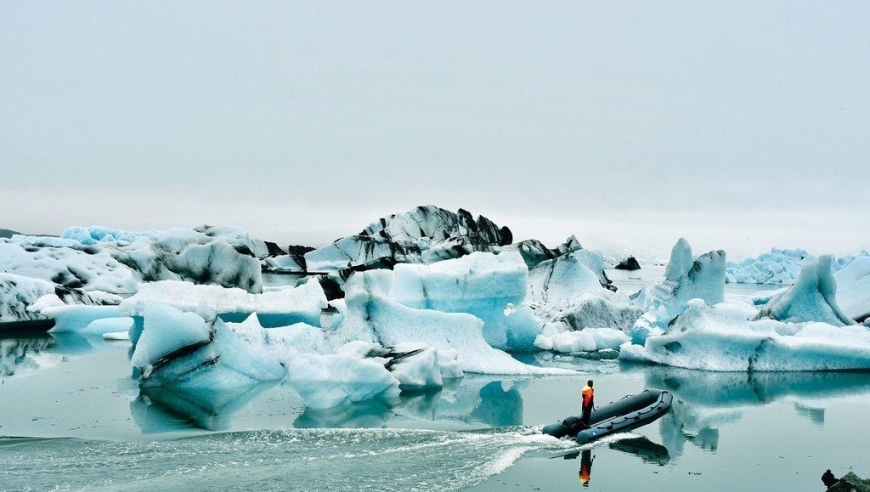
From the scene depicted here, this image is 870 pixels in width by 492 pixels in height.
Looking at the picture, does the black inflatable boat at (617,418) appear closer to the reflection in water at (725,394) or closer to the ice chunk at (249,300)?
the reflection in water at (725,394)

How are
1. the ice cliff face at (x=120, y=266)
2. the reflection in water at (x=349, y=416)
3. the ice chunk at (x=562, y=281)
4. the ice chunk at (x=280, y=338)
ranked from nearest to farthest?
the reflection in water at (x=349, y=416) < the ice chunk at (x=280, y=338) < the ice chunk at (x=562, y=281) < the ice cliff face at (x=120, y=266)

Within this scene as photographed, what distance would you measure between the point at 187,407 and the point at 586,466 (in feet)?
20.6

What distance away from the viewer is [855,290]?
23438mm

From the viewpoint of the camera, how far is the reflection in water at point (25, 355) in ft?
48.7

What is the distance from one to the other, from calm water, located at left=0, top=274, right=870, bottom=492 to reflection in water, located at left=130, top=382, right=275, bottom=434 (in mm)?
41

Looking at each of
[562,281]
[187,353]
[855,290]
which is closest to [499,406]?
[187,353]

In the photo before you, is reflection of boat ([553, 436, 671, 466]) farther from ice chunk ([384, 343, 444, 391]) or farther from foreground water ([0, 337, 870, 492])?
ice chunk ([384, 343, 444, 391])

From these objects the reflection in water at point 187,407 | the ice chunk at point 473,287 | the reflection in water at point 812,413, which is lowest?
the reflection in water at point 187,407

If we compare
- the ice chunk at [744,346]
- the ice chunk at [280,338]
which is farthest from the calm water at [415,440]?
the ice chunk at [744,346]

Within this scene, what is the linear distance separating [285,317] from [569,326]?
8.34 m

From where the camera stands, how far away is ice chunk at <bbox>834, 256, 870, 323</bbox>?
72.0ft

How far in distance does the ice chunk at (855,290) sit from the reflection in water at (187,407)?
17294 millimetres

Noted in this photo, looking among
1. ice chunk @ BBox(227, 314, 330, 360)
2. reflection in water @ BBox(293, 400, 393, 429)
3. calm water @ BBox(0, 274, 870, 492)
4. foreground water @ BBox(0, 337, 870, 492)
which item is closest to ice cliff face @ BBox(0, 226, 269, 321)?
calm water @ BBox(0, 274, 870, 492)

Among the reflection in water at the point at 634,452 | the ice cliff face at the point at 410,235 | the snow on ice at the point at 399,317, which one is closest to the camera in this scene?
the reflection in water at the point at 634,452
